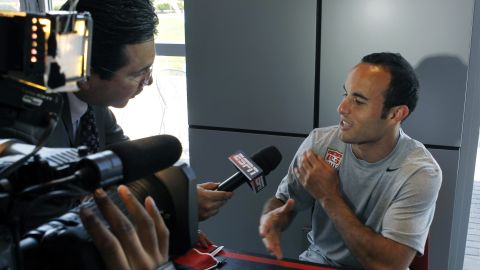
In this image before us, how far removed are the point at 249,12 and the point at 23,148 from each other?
1442 mm

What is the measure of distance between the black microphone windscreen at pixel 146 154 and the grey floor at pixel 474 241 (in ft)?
6.29

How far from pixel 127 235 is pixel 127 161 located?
0.09 meters

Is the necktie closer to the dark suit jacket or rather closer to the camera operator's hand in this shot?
the dark suit jacket

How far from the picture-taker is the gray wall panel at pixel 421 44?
1598 millimetres

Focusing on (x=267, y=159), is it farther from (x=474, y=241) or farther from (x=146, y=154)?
(x=474, y=241)

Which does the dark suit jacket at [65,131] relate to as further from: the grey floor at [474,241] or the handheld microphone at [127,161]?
the grey floor at [474,241]

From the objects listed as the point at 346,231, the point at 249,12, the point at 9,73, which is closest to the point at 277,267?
the point at 346,231

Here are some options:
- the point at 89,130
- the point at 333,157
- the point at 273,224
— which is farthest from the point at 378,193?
the point at 89,130

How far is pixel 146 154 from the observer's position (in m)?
0.61

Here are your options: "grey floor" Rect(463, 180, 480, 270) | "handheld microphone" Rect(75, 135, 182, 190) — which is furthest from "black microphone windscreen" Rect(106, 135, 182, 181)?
"grey floor" Rect(463, 180, 480, 270)

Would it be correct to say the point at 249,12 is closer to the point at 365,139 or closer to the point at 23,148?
the point at 365,139

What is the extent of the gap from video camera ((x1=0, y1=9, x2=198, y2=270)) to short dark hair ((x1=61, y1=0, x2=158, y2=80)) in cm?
68

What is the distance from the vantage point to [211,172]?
2.10 m

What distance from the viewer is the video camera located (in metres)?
0.47
